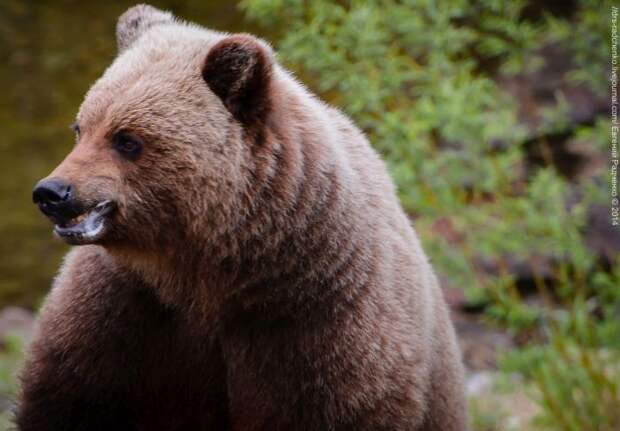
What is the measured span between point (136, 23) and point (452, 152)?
10.6 feet

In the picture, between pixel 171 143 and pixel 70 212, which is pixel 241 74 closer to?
pixel 171 143

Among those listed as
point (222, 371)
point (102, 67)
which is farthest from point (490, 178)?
point (102, 67)

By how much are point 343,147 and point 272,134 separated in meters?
0.47

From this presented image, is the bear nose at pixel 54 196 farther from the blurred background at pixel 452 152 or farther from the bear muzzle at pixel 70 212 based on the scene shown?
the blurred background at pixel 452 152

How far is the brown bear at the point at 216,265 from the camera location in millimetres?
3719

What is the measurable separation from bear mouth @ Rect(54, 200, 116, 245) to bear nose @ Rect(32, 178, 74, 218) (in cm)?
5

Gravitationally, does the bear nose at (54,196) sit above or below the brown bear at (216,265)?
above

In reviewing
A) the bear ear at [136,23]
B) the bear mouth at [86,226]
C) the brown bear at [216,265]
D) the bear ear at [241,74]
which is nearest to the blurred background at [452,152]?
the brown bear at [216,265]

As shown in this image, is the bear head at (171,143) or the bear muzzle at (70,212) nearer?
the bear muzzle at (70,212)

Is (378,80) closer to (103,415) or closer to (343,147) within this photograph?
(343,147)

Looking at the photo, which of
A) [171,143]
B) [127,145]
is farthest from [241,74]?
[127,145]

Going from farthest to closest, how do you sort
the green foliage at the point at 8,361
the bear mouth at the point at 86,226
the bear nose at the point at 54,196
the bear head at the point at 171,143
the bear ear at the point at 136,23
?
the green foliage at the point at 8,361
the bear ear at the point at 136,23
the bear head at the point at 171,143
the bear mouth at the point at 86,226
the bear nose at the point at 54,196

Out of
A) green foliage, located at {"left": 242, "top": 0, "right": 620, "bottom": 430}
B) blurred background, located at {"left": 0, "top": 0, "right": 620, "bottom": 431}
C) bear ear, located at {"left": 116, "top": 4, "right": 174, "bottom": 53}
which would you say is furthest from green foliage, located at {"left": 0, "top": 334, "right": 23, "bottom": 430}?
bear ear, located at {"left": 116, "top": 4, "right": 174, "bottom": 53}

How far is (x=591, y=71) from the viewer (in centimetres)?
666
